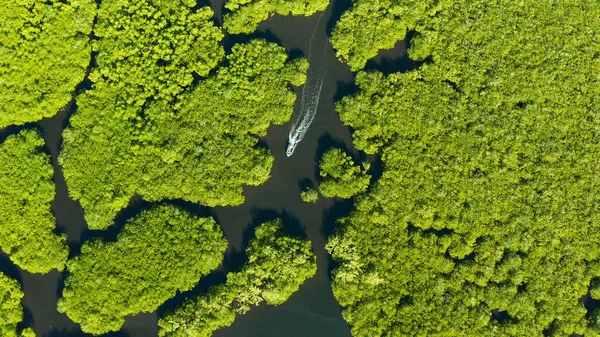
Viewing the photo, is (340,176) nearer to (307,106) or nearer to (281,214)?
(281,214)

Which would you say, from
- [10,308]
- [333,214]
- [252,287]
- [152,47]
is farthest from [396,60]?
[10,308]

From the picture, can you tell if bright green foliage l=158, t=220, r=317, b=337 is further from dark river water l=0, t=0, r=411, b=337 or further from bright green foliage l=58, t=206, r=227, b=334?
bright green foliage l=58, t=206, r=227, b=334

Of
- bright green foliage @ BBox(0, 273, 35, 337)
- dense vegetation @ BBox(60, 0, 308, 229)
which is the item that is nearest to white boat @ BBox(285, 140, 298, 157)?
dense vegetation @ BBox(60, 0, 308, 229)

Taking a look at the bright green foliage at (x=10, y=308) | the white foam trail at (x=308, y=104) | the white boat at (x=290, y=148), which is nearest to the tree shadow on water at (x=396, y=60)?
the white foam trail at (x=308, y=104)

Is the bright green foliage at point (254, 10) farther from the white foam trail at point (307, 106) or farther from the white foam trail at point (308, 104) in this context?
the white foam trail at point (307, 106)

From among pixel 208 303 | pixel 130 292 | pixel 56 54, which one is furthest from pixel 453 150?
pixel 56 54

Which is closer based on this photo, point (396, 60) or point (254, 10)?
point (254, 10)

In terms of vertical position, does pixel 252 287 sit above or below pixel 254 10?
below
